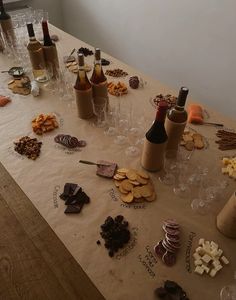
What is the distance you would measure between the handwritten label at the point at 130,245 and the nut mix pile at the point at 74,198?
0.52 ft

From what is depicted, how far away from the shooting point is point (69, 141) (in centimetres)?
99

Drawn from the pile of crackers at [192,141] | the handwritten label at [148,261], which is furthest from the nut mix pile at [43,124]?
the handwritten label at [148,261]

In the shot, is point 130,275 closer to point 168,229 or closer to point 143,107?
point 168,229

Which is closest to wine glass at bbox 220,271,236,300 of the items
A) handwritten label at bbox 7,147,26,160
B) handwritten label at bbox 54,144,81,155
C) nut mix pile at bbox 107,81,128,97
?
handwritten label at bbox 54,144,81,155

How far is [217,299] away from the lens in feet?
2.09

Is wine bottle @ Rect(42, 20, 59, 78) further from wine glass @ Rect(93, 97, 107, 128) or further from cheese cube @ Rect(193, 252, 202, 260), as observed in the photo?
cheese cube @ Rect(193, 252, 202, 260)

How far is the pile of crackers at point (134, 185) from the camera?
2.70 feet

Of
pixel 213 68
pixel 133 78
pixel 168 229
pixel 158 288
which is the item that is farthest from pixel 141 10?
pixel 158 288

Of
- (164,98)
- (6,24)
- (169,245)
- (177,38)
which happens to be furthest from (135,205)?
(177,38)

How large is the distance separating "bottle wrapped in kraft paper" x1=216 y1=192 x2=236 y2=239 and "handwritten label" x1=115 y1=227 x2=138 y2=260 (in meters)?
0.22

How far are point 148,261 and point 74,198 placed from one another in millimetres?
269

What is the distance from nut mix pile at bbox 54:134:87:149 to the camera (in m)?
0.98

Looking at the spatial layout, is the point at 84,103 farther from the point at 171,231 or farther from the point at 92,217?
the point at 171,231

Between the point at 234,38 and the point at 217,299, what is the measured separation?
152cm
